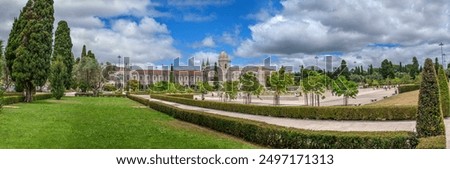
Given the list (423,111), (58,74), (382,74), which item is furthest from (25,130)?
(382,74)

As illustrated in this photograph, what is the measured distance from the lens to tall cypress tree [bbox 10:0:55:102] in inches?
926

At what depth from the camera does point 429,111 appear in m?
8.16

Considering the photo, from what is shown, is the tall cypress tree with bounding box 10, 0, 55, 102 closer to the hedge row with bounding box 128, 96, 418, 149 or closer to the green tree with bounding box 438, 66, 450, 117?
the hedge row with bounding box 128, 96, 418, 149

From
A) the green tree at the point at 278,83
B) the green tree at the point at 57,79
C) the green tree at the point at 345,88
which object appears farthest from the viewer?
the green tree at the point at 57,79

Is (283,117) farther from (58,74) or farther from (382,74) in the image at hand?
(382,74)

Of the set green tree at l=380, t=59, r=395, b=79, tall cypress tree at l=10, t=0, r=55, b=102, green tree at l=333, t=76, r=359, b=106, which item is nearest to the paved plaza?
green tree at l=333, t=76, r=359, b=106

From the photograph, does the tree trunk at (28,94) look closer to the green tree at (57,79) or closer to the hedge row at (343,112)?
the green tree at (57,79)

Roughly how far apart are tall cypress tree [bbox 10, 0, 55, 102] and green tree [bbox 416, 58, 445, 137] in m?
21.4

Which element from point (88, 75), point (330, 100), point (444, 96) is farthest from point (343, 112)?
point (88, 75)

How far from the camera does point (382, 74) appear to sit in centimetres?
7125

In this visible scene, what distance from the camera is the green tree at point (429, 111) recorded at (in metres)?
8.04

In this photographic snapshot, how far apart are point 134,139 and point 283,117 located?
30.6 feet

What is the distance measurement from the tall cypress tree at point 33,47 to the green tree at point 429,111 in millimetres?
21362

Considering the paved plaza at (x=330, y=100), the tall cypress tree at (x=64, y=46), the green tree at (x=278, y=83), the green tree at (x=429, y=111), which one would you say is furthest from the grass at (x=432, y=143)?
the tall cypress tree at (x=64, y=46)
